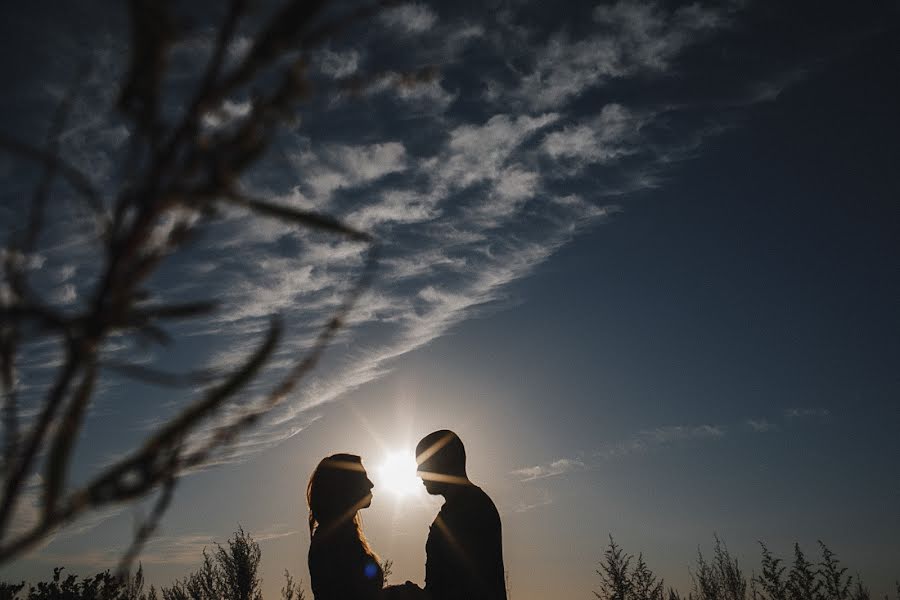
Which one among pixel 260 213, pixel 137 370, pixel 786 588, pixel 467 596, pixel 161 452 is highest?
pixel 260 213

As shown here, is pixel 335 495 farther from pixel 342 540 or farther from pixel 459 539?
pixel 459 539

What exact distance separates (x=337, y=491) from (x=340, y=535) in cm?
44

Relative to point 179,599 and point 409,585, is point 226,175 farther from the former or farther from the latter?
point 179,599

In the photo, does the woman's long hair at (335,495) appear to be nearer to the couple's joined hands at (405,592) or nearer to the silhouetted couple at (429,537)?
the silhouetted couple at (429,537)

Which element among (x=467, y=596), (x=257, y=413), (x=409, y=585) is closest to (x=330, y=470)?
(x=409, y=585)

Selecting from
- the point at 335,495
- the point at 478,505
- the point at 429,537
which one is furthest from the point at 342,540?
the point at 478,505

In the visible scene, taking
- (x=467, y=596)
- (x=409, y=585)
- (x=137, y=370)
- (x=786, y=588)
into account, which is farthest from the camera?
(x=786, y=588)

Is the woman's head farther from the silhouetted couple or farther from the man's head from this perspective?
the man's head

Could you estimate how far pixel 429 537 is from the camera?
487cm

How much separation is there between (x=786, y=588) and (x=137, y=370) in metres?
27.4

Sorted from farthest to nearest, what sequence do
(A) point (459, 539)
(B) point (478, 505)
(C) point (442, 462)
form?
(C) point (442, 462) < (B) point (478, 505) < (A) point (459, 539)

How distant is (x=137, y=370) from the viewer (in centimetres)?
79

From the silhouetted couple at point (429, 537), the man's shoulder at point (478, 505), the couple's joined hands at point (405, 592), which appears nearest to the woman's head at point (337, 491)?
the silhouetted couple at point (429, 537)

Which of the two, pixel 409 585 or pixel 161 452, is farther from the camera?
pixel 409 585
